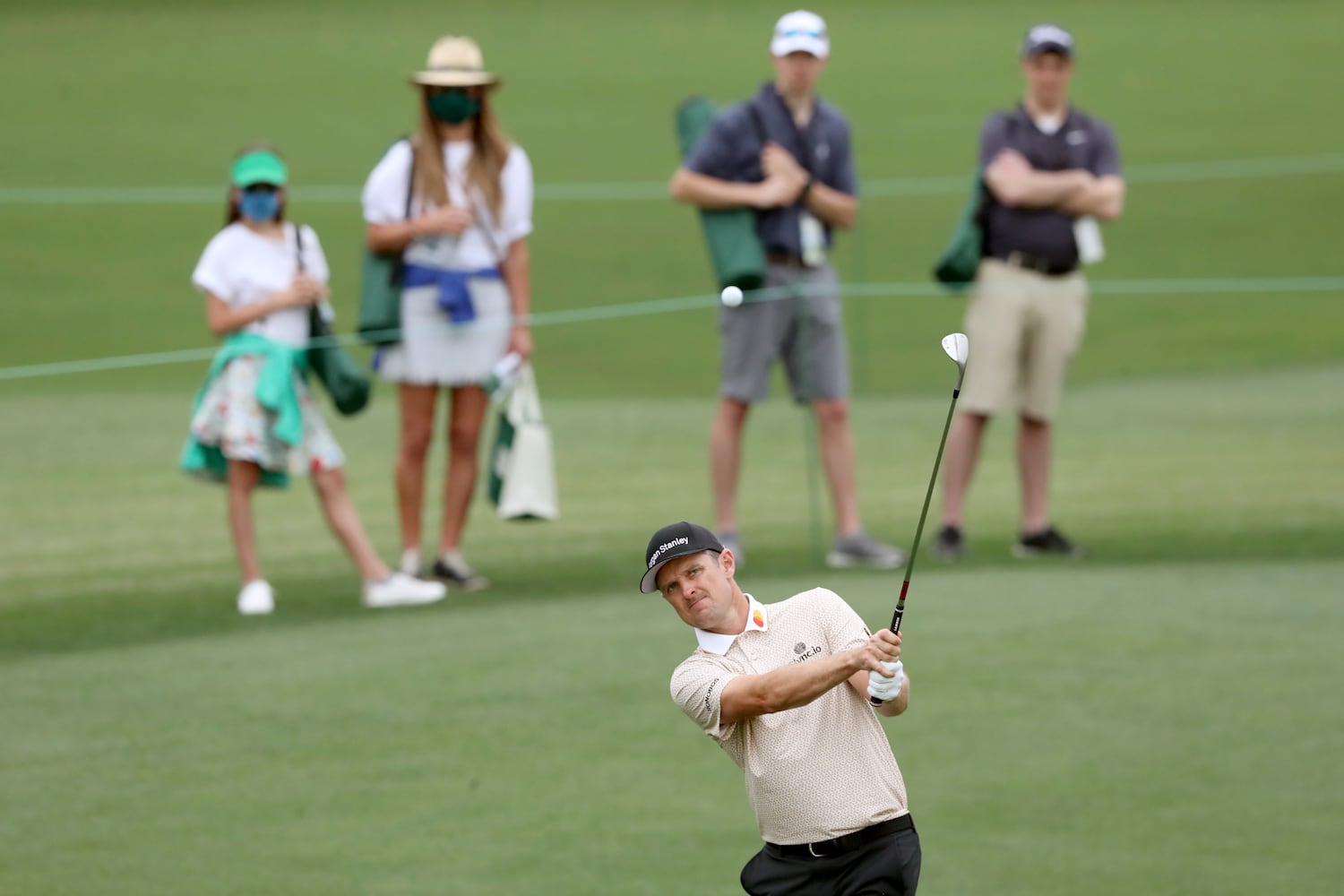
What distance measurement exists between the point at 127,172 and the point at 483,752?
18443 millimetres

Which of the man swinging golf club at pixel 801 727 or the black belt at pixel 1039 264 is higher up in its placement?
the black belt at pixel 1039 264

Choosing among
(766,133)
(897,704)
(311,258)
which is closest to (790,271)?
(766,133)

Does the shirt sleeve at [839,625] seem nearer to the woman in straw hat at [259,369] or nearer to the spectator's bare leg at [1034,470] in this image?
the woman in straw hat at [259,369]

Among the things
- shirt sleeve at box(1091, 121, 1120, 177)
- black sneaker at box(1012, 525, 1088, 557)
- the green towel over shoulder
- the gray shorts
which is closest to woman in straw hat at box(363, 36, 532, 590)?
the gray shorts

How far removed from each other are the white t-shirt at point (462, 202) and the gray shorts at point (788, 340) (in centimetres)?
104

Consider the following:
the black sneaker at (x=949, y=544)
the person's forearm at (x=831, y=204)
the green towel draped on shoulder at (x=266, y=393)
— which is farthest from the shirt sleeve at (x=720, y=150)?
the green towel draped on shoulder at (x=266, y=393)

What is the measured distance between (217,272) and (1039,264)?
3749mm

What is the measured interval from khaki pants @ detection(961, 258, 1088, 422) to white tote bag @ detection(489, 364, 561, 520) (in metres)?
2.05

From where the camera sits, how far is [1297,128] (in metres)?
25.7

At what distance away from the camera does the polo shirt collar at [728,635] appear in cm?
462

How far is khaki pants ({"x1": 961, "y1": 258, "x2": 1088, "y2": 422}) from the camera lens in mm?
9867

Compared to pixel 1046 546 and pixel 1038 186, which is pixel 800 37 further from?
pixel 1046 546

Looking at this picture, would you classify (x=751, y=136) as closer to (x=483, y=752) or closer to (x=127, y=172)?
(x=483, y=752)

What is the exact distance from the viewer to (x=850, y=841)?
182 inches
